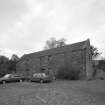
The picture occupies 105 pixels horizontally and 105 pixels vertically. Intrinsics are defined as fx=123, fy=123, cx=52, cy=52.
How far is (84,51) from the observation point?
22.5m

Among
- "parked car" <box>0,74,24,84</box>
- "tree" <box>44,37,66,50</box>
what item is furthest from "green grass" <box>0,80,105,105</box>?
"tree" <box>44,37,66,50</box>

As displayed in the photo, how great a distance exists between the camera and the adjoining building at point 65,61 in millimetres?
22469

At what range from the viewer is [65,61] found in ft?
81.6

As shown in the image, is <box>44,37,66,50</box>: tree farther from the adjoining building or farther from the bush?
the bush

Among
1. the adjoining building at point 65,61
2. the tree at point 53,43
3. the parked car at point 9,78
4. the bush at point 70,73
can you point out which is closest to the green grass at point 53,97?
the parked car at point 9,78

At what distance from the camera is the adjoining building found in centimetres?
2247

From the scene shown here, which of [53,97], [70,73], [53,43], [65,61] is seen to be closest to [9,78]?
[70,73]

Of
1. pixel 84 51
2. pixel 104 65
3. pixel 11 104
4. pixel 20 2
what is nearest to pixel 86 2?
pixel 20 2

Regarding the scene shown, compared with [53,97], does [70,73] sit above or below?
above

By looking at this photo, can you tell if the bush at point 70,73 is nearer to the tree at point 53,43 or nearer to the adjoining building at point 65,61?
the adjoining building at point 65,61

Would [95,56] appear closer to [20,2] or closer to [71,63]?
[71,63]

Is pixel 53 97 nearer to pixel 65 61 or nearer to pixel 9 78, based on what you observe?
pixel 9 78

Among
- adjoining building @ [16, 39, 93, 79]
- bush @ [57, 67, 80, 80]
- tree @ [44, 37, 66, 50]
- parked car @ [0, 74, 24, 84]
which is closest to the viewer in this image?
parked car @ [0, 74, 24, 84]

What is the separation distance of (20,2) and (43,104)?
8797mm
